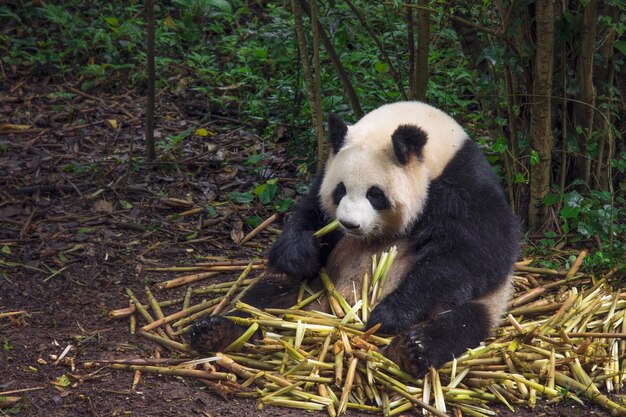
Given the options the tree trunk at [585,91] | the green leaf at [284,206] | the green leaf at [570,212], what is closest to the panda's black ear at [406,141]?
the green leaf at [570,212]

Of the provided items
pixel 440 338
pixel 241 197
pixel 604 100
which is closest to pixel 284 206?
pixel 241 197

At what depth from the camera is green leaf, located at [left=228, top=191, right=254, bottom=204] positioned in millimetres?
6930

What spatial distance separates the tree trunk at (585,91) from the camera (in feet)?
19.0

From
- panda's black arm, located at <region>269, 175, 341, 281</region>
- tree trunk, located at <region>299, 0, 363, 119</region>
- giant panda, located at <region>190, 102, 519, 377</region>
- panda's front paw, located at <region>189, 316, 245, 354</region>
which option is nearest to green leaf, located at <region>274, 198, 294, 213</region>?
tree trunk, located at <region>299, 0, 363, 119</region>

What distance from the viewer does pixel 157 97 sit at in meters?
Answer: 8.73

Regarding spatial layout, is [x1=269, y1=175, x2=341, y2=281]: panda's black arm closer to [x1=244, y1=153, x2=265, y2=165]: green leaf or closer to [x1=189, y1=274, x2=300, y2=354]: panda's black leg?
[x1=189, y1=274, x2=300, y2=354]: panda's black leg

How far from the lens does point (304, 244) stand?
5129 mm

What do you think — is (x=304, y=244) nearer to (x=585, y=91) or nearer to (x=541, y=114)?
(x=541, y=114)

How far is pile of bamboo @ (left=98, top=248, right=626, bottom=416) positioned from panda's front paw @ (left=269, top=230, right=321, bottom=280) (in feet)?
0.44

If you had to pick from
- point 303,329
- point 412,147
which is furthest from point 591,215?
point 303,329

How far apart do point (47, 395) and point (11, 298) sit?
4.27ft

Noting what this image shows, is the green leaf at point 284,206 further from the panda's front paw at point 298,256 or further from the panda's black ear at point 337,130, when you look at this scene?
the panda's black ear at point 337,130

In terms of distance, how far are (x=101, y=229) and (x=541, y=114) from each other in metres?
3.19

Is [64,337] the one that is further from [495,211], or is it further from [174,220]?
[495,211]
